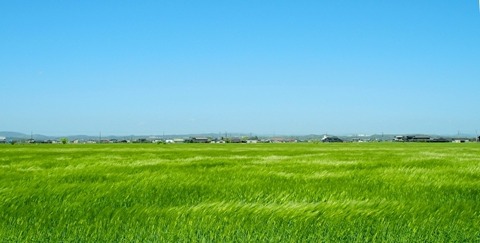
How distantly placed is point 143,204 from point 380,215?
3.07 metres

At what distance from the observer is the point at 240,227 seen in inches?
179

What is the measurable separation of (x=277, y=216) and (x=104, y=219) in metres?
1.95

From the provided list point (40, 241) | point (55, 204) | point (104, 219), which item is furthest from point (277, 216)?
point (55, 204)

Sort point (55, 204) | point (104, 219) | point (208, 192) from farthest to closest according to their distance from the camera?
point (208, 192) → point (55, 204) → point (104, 219)

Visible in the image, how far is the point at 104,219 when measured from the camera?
4.95 meters

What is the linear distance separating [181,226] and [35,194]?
3.13 metres

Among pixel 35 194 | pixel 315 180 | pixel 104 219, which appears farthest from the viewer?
pixel 315 180

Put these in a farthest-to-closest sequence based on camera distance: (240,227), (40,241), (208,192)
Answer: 1. (208,192)
2. (240,227)
3. (40,241)

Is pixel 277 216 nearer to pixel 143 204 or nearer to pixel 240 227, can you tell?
pixel 240 227

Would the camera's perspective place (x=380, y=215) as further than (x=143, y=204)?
No

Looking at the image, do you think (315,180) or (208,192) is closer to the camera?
(208,192)

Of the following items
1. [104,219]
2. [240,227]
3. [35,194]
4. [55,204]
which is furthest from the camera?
[35,194]

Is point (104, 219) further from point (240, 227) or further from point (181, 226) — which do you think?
point (240, 227)

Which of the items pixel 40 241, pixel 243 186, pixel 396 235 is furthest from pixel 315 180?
pixel 40 241
